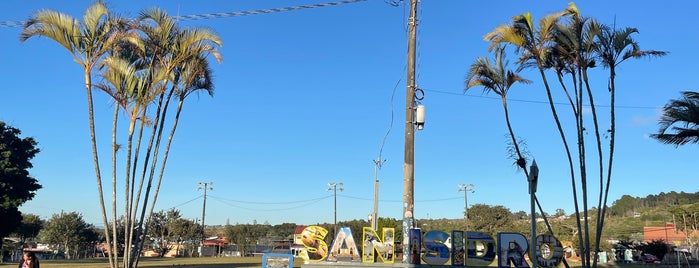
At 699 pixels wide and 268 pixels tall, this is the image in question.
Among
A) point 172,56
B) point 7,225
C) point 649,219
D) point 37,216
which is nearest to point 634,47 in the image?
point 172,56

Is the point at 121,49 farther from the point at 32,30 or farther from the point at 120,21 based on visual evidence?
the point at 32,30

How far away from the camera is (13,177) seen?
1654 inches

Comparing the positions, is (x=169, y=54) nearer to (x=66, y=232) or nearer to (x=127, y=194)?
(x=127, y=194)

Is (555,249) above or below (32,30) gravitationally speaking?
below

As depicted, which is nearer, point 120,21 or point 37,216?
point 120,21

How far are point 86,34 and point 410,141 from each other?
7241 mm

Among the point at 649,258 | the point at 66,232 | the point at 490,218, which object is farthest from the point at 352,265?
the point at 66,232

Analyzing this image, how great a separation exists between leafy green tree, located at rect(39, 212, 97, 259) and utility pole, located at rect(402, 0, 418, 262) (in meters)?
75.0

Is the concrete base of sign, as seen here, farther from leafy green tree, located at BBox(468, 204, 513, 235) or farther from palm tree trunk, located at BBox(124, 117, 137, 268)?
leafy green tree, located at BBox(468, 204, 513, 235)

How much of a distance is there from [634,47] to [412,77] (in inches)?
234

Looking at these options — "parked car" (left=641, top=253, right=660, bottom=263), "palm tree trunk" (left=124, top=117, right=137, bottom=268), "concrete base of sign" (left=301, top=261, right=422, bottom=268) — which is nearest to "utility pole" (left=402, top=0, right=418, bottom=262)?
"concrete base of sign" (left=301, top=261, right=422, bottom=268)

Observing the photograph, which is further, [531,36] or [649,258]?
[649,258]

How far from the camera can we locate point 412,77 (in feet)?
40.5

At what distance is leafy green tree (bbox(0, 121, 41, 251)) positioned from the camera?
4119 cm
